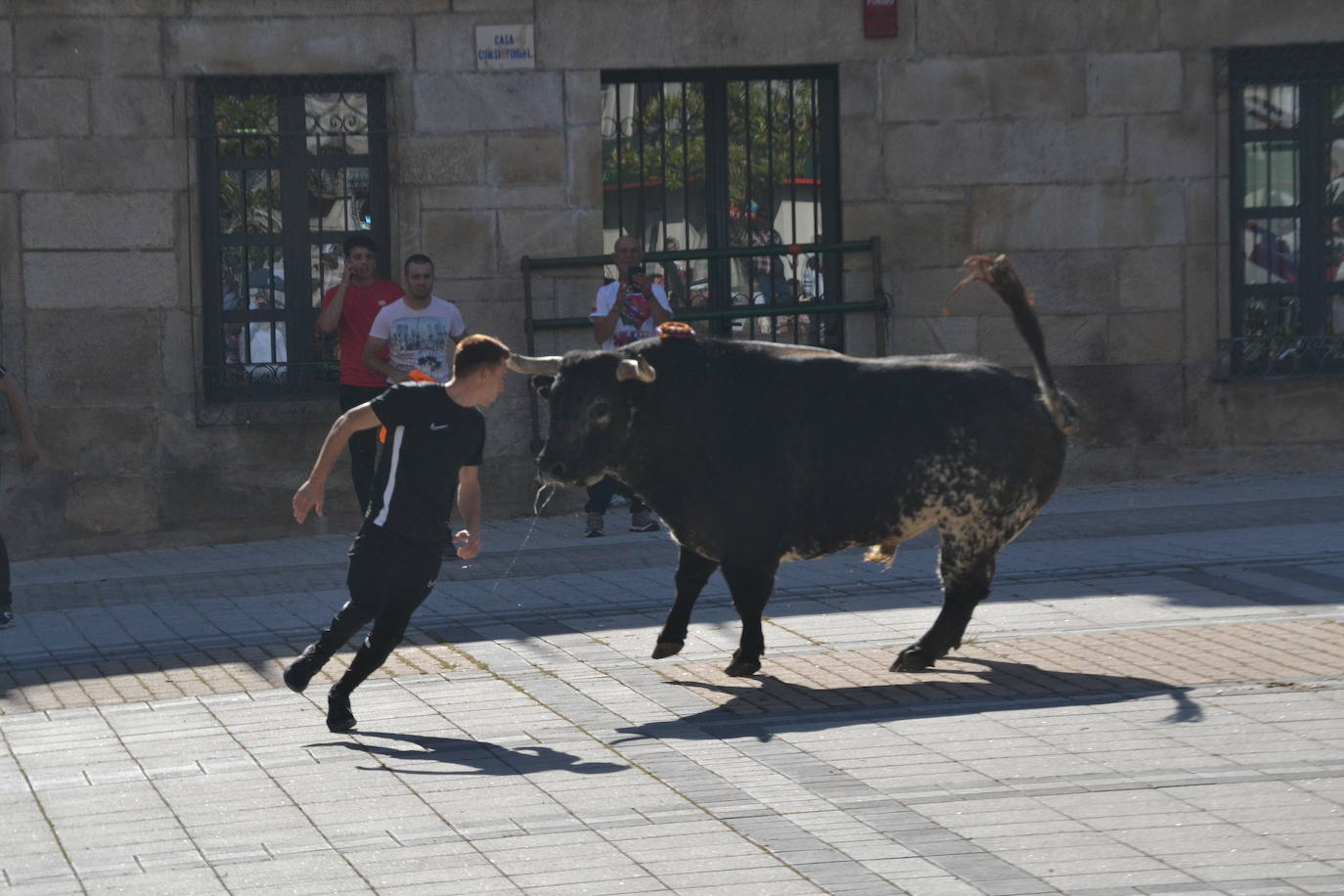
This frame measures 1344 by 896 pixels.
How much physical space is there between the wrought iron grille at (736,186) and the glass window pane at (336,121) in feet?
5.52

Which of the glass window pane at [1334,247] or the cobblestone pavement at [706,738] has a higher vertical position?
the glass window pane at [1334,247]

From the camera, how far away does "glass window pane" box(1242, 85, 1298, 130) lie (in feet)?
49.7

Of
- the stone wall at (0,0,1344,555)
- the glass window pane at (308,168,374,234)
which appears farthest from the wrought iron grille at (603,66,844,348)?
the glass window pane at (308,168,374,234)

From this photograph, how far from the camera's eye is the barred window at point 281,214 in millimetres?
14328

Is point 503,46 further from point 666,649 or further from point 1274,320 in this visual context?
point 666,649

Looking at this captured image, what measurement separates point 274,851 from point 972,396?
361 cm

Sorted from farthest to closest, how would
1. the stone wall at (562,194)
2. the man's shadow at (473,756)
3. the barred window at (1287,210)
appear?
1. the barred window at (1287,210)
2. the stone wall at (562,194)
3. the man's shadow at (473,756)

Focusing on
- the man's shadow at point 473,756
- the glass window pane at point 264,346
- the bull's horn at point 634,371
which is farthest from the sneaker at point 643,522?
the man's shadow at point 473,756

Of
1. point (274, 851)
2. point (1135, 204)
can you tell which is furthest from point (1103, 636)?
point (1135, 204)

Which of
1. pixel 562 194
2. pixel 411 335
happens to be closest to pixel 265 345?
pixel 411 335

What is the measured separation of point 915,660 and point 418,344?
5.12m

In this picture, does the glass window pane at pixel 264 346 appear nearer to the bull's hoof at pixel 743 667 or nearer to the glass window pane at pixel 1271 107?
the bull's hoof at pixel 743 667

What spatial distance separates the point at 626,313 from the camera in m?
13.6

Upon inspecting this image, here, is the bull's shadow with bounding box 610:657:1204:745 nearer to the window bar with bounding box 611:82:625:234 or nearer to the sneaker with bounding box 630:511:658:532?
the sneaker with bounding box 630:511:658:532
